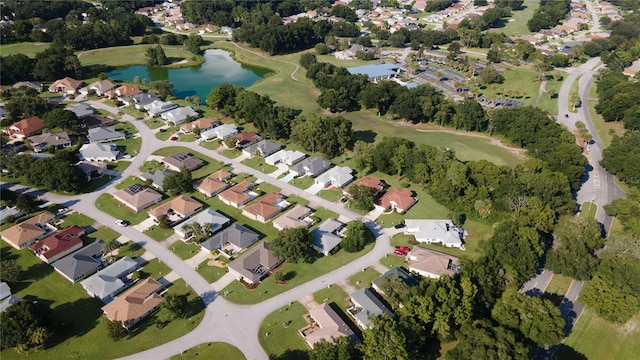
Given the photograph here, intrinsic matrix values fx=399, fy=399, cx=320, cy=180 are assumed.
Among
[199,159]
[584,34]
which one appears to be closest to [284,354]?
[199,159]

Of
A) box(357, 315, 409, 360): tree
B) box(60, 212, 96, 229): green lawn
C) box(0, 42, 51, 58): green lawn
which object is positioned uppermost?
box(0, 42, 51, 58): green lawn

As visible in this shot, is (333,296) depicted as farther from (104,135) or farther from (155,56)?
(155,56)

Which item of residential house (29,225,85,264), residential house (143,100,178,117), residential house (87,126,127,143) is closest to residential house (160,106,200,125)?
residential house (143,100,178,117)

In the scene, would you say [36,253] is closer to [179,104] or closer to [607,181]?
[179,104]

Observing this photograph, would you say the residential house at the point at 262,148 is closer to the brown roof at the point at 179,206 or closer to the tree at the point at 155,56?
the brown roof at the point at 179,206

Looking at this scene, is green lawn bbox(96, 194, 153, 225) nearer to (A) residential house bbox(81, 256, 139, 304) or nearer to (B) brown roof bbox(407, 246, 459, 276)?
(A) residential house bbox(81, 256, 139, 304)
